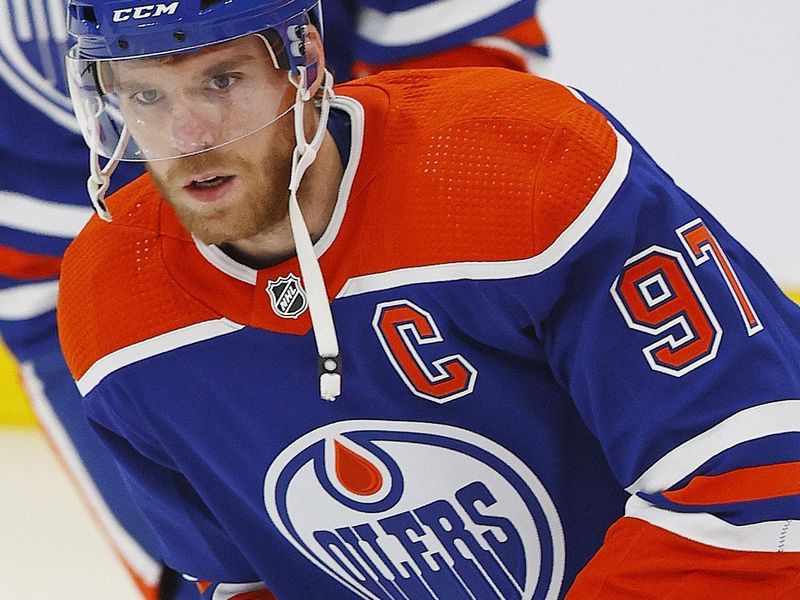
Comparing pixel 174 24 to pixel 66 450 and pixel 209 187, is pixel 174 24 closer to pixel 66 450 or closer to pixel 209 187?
pixel 209 187

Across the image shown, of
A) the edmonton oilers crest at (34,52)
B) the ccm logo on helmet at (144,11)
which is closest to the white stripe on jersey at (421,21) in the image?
the edmonton oilers crest at (34,52)

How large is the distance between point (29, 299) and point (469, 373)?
2.84 feet

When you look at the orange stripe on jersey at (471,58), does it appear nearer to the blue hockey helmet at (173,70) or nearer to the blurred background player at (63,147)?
the blurred background player at (63,147)

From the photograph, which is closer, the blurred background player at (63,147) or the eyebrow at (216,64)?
the eyebrow at (216,64)

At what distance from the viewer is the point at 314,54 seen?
4.85ft

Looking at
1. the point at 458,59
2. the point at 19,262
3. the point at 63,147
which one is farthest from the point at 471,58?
the point at 19,262

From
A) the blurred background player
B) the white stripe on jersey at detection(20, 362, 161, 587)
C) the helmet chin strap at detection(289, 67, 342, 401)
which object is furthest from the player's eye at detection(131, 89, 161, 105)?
the white stripe on jersey at detection(20, 362, 161, 587)

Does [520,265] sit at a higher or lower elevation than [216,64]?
lower

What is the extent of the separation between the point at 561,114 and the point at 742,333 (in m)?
0.23

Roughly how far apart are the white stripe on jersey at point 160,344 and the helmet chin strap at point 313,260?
0.30ft

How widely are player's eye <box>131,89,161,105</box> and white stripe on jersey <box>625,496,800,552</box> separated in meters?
0.54

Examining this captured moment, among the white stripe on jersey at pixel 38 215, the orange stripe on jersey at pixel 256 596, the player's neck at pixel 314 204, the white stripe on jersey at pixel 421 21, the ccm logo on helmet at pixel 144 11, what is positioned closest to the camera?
the ccm logo on helmet at pixel 144 11

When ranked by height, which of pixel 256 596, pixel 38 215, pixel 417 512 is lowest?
pixel 256 596

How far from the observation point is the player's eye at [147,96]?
4.74 ft
